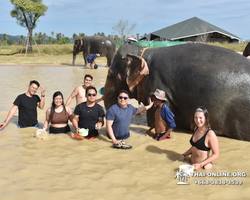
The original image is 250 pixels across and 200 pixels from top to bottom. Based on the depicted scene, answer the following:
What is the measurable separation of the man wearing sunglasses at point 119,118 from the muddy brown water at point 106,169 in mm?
168

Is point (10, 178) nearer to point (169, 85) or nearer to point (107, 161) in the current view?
point (107, 161)

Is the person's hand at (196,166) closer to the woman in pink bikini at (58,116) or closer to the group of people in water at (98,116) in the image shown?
the group of people in water at (98,116)

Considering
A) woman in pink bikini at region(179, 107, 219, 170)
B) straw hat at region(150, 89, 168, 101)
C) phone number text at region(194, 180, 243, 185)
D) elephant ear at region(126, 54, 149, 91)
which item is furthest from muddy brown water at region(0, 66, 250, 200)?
elephant ear at region(126, 54, 149, 91)

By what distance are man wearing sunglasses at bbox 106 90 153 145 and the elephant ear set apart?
0.67 meters

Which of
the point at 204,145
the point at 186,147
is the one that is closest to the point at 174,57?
the point at 186,147

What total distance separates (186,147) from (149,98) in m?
1.13

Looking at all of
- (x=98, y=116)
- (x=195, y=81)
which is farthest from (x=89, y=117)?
(x=195, y=81)

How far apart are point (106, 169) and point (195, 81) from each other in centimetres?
205

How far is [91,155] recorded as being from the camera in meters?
4.07

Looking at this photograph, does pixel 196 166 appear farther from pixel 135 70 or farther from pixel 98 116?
pixel 135 70

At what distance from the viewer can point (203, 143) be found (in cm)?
350

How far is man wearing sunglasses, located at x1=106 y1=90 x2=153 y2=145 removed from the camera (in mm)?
4484

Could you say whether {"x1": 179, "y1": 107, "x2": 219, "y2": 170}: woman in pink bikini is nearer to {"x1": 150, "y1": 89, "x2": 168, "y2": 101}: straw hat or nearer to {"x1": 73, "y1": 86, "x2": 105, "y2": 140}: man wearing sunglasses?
{"x1": 150, "y1": 89, "x2": 168, "y2": 101}: straw hat

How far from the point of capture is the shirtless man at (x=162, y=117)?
4.55 metres
